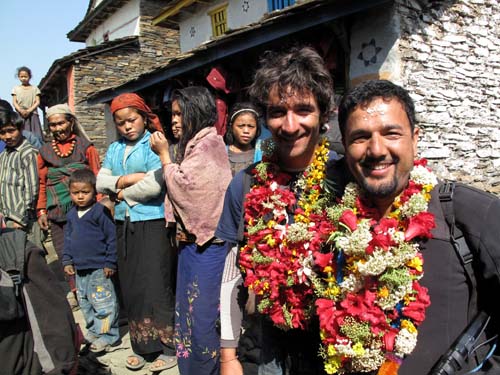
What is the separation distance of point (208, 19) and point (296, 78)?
9891 millimetres

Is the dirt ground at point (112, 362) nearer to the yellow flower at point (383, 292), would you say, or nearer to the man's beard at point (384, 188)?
the yellow flower at point (383, 292)

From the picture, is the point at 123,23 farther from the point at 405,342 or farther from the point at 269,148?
the point at 405,342

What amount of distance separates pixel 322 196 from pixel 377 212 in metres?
0.24

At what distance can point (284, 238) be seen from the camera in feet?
5.38

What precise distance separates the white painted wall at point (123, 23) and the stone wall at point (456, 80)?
38.2ft

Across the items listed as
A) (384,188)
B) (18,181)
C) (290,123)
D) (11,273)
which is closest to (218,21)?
(18,181)

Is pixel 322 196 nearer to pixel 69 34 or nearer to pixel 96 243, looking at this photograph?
pixel 96 243

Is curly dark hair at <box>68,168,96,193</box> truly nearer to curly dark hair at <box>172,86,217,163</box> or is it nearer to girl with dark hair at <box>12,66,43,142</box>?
curly dark hair at <box>172,86,217,163</box>

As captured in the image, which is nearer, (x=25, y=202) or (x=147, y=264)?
(x=147, y=264)

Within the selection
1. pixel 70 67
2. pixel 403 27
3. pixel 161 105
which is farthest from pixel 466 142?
pixel 70 67

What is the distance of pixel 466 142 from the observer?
533cm

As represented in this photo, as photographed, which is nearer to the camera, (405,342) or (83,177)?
(405,342)

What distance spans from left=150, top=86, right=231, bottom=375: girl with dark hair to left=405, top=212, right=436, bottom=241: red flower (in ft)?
5.32

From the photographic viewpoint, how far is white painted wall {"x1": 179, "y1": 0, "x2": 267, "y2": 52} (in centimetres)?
905
